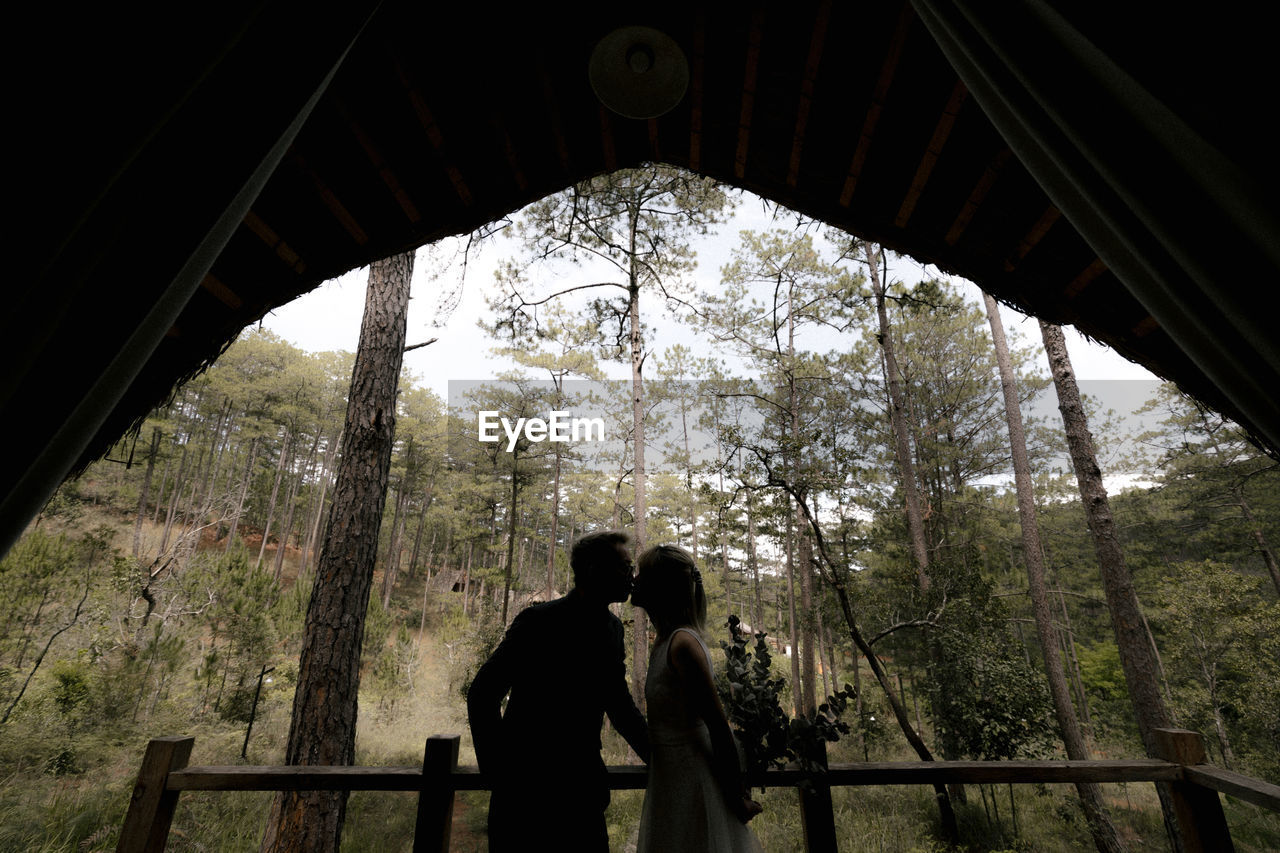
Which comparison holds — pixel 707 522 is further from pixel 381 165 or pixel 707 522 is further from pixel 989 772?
pixel 381 165

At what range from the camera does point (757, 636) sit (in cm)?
165

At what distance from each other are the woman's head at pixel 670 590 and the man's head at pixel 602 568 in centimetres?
6

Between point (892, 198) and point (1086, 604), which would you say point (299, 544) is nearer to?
point (892, 198)

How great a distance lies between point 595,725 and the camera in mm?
1521

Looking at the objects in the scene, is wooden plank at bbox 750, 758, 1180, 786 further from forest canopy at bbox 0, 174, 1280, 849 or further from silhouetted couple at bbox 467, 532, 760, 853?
silhouetted couple at bbox 467, 532, 760, 853

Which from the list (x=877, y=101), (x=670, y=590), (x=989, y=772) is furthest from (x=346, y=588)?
(x=877, y=101)

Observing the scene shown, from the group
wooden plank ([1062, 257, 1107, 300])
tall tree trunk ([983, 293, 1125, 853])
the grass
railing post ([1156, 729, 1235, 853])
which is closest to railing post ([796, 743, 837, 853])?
railing post ([1156, 729, 1235, 853])

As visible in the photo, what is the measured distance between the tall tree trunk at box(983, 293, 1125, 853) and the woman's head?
7544mm

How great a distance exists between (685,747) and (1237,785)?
1.81 meters

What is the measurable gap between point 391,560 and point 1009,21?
23.8 metres

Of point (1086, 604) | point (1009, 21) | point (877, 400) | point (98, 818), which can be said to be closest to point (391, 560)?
point (98, 818)

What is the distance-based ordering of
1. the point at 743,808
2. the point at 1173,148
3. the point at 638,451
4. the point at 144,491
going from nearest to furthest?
1. the point at 1173,148
2. the point at 743,808
3. the point at 638,451
4. the point at 144,491

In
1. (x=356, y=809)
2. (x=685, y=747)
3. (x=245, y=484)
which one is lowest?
(x=356, y=809)

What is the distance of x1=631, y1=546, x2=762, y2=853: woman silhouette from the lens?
56.3 inches
